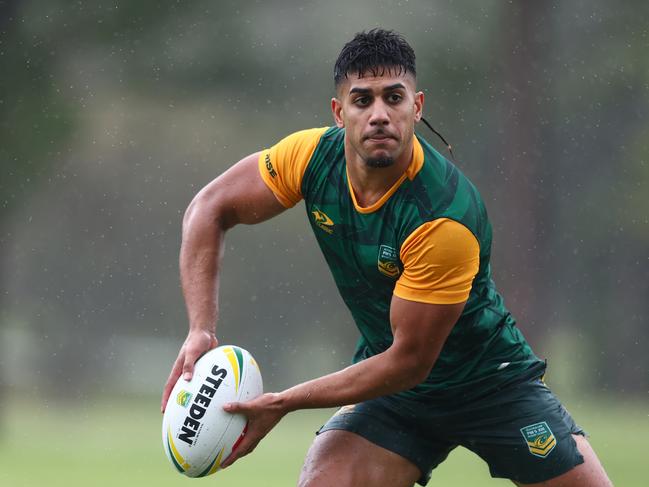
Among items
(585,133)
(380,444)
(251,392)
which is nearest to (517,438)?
(380,444)

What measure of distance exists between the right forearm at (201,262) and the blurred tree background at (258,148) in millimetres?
9104

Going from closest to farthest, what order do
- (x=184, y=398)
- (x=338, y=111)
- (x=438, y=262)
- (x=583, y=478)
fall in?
(x=438, y=262) < (x=184, y=398) < (x=338, y=111) < (x=583, y=478)

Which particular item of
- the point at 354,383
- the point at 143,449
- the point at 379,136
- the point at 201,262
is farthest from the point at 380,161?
the point at 143,449

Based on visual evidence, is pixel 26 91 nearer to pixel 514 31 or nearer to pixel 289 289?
pixel 289 289

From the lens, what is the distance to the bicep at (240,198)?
4469 millimetres

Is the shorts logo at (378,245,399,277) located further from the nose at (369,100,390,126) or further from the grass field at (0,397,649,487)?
the grass field at (0,397,649,487)

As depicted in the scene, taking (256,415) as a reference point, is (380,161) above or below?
above

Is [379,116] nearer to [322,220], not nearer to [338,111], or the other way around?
[338,111]

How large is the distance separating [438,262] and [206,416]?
3.00ft

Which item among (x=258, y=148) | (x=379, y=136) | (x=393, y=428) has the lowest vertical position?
(x=393, y=428)

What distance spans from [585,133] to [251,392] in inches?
416

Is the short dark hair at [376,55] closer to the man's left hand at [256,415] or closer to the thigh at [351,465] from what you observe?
the man's left hand at [256,415]

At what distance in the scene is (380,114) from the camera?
3.91 meters

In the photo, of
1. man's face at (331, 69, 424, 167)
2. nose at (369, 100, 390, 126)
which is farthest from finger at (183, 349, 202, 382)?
nose at (369, 100, 390, 126)
